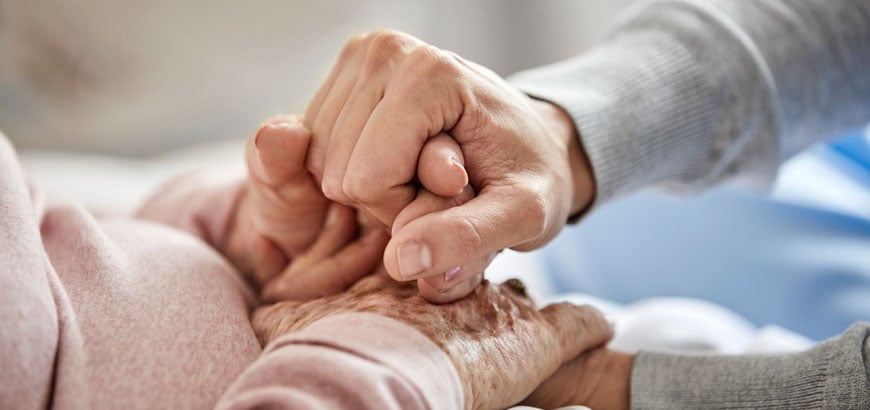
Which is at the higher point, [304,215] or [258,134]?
[258,134]

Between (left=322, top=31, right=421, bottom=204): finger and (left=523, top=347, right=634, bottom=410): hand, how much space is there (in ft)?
0.84

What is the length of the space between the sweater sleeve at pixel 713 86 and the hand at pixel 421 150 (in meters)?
0.19

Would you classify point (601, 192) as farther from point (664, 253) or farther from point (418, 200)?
point (664, 253)

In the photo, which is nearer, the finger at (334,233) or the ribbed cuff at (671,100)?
the finger at (334,233)

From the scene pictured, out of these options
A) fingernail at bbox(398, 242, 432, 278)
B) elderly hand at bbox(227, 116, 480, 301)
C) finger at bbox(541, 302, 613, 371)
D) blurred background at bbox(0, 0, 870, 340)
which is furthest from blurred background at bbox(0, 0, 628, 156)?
fingernail at bbox(398, 242, 432, 278)

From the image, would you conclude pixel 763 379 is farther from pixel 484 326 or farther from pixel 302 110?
Answer: pixel 302 110

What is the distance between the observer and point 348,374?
0.45 metres

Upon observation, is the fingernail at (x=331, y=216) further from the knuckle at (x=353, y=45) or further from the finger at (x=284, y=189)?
the knuckle at (x=353, y=45)

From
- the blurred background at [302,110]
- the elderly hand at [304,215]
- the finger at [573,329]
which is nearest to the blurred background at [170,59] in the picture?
the blurred background at [302,110]

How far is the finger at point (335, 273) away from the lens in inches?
28.6

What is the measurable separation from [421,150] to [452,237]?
0.33ft

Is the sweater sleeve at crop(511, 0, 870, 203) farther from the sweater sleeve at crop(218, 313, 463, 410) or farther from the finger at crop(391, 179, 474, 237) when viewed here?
the sweater sleeve at crop(218, 313, 463, 410)

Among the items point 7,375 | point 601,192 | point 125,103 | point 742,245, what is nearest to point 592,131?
point 601,192

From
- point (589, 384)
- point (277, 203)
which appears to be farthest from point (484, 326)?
point (277, 203)
